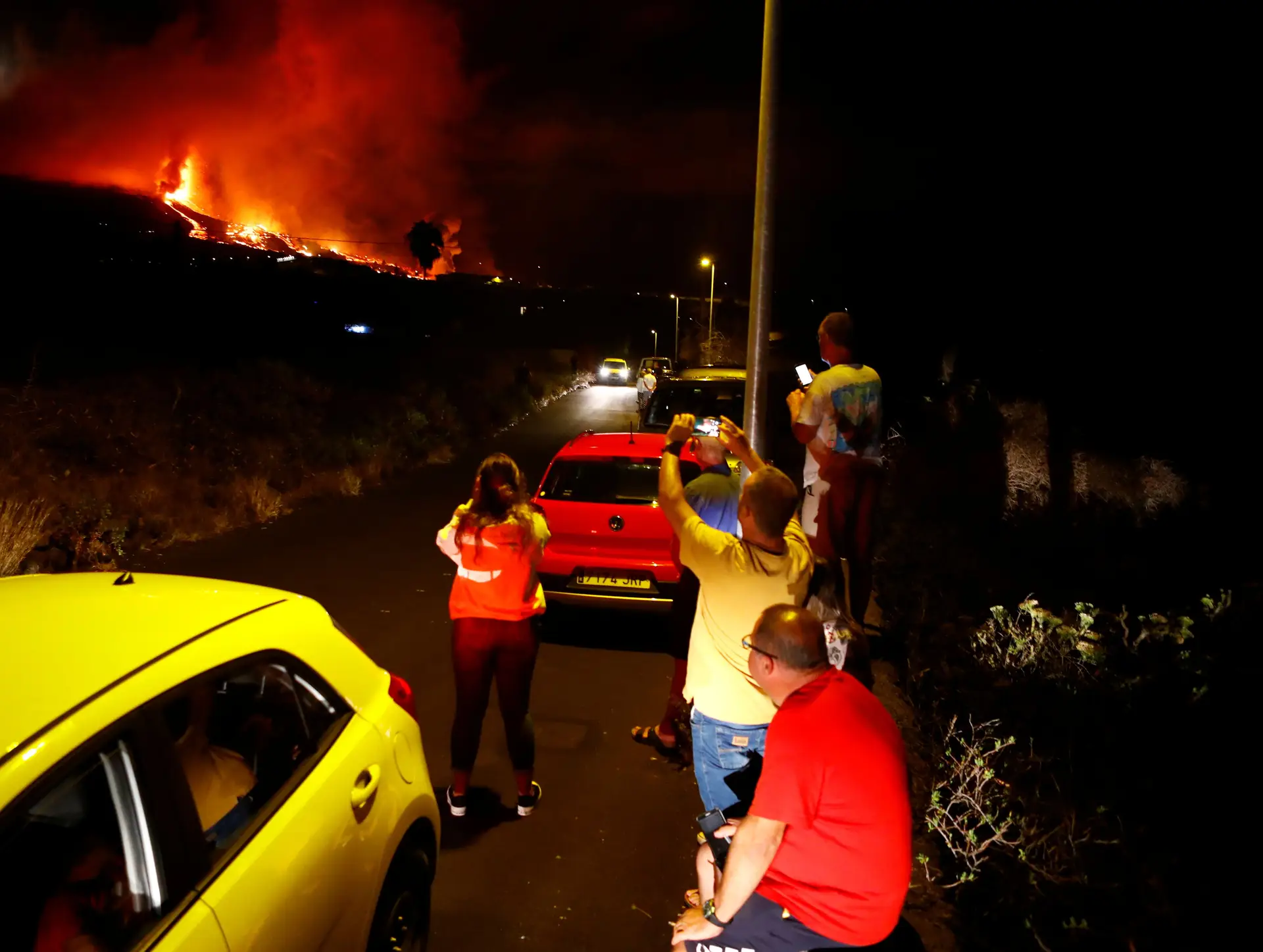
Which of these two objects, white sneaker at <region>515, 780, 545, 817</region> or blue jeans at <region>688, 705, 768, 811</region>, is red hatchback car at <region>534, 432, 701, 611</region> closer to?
white sneaker at <region>515, 780, 545, 817</region>

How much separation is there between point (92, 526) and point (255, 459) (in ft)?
18.1

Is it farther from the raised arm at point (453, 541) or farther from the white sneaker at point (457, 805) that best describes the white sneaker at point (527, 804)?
the raised arm at point (453, 541)

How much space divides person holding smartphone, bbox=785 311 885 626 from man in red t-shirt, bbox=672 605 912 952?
2465 millimetres

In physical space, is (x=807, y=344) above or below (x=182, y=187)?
below

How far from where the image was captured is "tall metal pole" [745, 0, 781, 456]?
5266mm

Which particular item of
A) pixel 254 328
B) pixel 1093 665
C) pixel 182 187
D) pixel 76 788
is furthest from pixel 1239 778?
pixel 182 187

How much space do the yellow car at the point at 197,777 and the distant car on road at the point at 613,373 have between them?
→ 156 feet

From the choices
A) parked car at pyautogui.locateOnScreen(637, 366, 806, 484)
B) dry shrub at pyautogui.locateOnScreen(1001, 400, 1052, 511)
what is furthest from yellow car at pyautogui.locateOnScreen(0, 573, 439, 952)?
dry shrub at pyautogui.locateOnScreen(1001, 400, 1052, 511)

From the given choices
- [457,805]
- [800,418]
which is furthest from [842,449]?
[457,805]

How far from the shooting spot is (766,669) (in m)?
2.38

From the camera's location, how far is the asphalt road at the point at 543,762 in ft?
12.1

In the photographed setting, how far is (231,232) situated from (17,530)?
124925 mm

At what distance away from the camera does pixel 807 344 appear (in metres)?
33.4

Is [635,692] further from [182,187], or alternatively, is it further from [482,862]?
[182,187]
